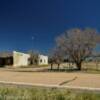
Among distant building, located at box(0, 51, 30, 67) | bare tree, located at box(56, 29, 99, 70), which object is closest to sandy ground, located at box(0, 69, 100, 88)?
bare tree, located at box(56, 29, 99, 70)

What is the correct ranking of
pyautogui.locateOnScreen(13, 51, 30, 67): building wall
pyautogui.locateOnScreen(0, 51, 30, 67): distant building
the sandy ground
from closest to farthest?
1. the sandy ground
2. pyautogui.locateOnScreen(0, 51, 30, 67): distant building
3. pyautogui.locateOnScreen(13, 51, 30, 67): building wall

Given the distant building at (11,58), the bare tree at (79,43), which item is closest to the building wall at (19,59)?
the distant building at (11,58)

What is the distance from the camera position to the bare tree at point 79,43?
1561 inches

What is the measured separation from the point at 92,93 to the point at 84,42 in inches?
1090

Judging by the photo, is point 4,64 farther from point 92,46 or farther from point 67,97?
point 67,97

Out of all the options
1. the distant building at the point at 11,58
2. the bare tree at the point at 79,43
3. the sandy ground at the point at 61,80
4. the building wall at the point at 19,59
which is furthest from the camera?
the building wall at the point at 19,59

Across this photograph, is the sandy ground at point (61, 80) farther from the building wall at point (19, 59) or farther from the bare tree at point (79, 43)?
the building wall at point (19, 59)

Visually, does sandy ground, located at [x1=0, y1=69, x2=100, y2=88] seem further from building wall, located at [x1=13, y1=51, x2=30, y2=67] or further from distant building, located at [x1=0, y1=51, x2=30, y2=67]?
building wall, located at [x1=13, y1=51, x2=30, y2=67]

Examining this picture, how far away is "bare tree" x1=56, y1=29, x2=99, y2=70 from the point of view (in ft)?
130

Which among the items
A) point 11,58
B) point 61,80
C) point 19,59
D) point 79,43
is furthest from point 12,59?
point 61,80

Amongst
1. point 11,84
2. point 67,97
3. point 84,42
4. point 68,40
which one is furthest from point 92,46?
point 67,97

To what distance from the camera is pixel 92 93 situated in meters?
12.3

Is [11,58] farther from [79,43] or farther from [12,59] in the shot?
[79,43]

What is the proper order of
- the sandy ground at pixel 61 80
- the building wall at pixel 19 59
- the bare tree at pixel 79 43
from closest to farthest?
the sandy ground at pixel 61 80
the bare tree at pixel 79 43
the building wall at pixel 19 59
